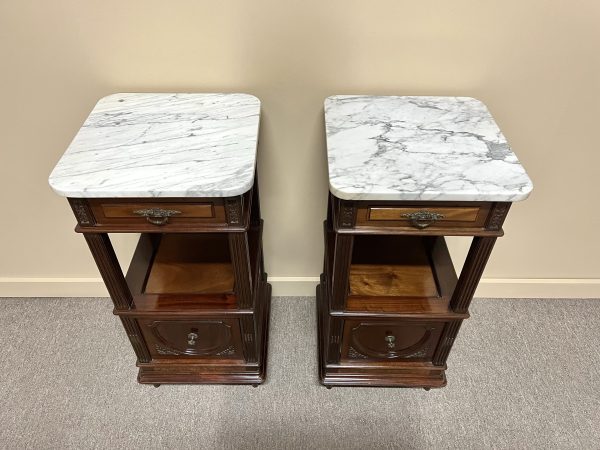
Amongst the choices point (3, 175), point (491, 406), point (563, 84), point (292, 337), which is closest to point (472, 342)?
point (491, 406)

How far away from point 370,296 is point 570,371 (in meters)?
0.85

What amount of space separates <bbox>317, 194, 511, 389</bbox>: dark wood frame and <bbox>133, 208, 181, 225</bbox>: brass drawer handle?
0.37 metres

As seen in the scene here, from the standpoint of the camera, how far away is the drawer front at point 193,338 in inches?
49.8

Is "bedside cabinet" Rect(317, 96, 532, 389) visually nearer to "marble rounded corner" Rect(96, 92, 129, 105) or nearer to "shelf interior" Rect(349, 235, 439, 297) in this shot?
"shelf interior" Rect(349, 235, 439, 297)

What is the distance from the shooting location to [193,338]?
1290mm

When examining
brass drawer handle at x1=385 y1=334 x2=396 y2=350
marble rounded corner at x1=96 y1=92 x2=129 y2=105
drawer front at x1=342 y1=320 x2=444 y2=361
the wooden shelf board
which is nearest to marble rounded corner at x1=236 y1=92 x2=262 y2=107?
marble rounded corner at x1=96 y1=92 x2=129 y2=105

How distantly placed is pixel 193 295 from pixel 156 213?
38 centimetres

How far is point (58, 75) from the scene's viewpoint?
1131 millimetres

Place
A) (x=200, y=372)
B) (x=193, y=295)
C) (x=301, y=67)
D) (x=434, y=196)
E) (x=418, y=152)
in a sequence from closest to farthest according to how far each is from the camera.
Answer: (x=434, y=196), (x=418, y=152), (x=301, y=67), (x=193, y=295), (x=200, y=372)

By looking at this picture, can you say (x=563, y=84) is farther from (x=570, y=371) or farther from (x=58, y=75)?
(x=58, y=75)

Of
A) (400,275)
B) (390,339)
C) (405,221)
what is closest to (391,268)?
(400,275)

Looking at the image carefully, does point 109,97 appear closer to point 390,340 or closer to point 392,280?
point 392,280

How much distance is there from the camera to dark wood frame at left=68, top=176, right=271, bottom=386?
958 millimetres

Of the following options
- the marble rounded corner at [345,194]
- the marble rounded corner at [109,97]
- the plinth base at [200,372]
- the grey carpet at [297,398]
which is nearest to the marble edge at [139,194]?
the marble rounded corner at [345,194]
